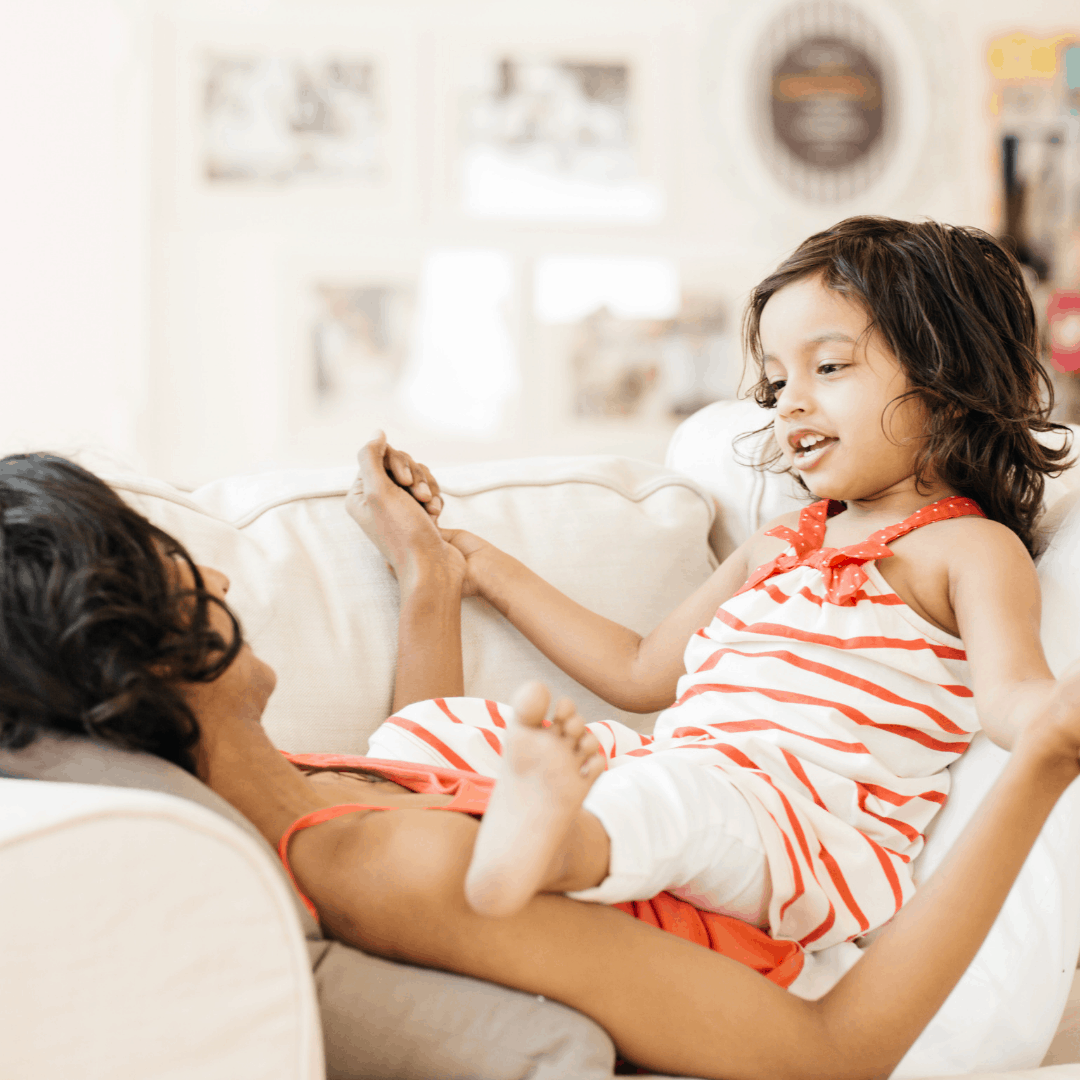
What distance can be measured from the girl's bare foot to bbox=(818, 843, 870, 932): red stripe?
0.99 feet

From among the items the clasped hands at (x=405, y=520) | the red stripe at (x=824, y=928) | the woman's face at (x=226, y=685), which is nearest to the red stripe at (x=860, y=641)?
the red stripe at (x=824, y=928)

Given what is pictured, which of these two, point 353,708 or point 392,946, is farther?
point 353,708

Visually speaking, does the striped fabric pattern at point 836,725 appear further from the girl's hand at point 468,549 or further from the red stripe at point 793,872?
the girl's hand at point 468,549

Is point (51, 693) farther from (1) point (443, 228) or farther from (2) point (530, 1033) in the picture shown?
(1) point (443, 228)

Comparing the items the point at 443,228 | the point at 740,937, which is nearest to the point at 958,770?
the point at 740,937

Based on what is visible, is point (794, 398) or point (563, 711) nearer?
point (563, 711)

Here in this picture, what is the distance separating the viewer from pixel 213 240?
224 cm

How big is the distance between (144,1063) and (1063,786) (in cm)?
51

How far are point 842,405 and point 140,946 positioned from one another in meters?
0.71

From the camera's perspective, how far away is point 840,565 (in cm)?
91

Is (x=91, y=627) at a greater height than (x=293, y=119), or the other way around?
(x=293, y=119)

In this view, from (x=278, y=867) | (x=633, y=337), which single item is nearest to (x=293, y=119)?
(x=633, y=337)

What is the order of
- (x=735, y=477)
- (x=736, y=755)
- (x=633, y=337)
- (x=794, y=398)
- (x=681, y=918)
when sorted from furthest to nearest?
1. (x=633, y=337)
2. (x=735, y=477)
3. (x=794, y=398)
4. (x=736, y=755)
5. (x=681, y=918)

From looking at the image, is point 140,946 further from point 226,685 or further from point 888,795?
point 888,795
